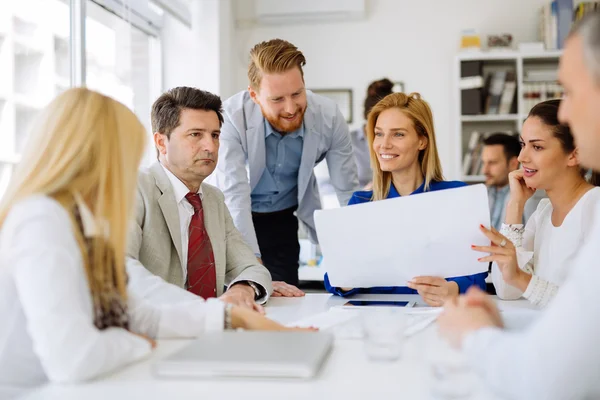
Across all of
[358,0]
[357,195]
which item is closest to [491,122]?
[358,0]

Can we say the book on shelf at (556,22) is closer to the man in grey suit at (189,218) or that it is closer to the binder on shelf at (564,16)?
the binder on shelf at (564,16)

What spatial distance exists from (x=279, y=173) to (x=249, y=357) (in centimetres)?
184

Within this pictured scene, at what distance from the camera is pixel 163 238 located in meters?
1.84

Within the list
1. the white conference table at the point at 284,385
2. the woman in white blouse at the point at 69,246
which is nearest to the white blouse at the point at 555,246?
the white conference table at the point at 284,385

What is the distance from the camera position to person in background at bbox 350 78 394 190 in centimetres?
360

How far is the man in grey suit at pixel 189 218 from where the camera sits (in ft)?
5.95

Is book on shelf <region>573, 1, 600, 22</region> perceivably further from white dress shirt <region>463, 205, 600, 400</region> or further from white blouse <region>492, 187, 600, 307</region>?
white dress shirt <region>463, 205, 600, 400</region>

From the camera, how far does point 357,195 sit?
224cm

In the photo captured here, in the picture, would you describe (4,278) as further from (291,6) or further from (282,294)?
(291,6)

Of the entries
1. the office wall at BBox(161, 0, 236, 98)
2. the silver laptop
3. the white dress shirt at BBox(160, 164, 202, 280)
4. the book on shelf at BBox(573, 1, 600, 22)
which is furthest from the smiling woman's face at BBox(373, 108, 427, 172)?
the book on shelf at BBox(573, 1, 600, 22)

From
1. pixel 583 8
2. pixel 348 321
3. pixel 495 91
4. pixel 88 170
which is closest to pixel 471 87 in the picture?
pixel 495 91

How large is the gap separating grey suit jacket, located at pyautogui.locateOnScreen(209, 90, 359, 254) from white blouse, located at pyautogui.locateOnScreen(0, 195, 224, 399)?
1468mm

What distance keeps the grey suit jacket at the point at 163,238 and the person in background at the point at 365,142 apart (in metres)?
1.69

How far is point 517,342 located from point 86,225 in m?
0.69
